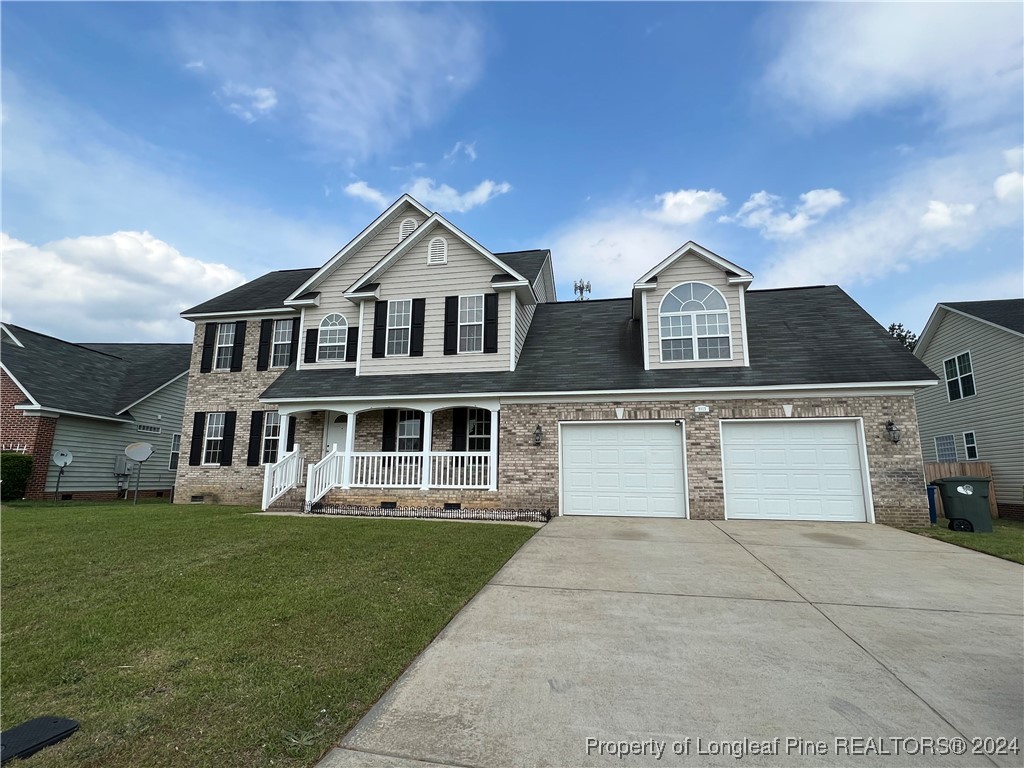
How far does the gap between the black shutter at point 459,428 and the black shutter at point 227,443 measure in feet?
26.3

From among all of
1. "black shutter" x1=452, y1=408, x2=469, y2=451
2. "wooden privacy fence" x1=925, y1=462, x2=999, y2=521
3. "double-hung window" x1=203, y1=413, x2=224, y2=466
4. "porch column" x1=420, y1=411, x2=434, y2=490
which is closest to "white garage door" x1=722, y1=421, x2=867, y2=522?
"wooden privacy fence" x1=925, y1=462, x2=999, y2=521

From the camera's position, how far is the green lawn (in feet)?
7.90

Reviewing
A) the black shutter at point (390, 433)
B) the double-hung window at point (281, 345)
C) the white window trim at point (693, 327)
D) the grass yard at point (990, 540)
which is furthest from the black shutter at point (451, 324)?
the grass yard at point (990, 540)

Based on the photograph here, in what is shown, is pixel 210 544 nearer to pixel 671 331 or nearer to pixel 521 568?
pixel 521 568

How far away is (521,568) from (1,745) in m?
4.65

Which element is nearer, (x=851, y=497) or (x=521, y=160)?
(x=851, y=497)

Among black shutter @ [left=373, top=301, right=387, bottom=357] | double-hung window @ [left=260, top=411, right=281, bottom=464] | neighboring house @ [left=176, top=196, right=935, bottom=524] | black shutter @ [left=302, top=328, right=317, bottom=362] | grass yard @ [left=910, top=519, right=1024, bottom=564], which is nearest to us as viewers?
grass yard @ [left=910, top=519, right=1024, bottom=564]

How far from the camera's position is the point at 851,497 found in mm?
10328

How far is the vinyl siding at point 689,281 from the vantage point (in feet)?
38.9

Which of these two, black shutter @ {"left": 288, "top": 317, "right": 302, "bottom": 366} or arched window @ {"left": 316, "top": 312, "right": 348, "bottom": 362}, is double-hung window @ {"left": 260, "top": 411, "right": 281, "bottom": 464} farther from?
arched window @ {"left": 316, "top": 312, "right": 348, "bottom": 362}

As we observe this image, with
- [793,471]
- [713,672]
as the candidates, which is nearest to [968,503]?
[793,471]

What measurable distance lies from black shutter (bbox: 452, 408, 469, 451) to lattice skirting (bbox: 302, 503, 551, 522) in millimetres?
1873

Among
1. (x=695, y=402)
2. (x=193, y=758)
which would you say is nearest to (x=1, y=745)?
(x=193, y=758)

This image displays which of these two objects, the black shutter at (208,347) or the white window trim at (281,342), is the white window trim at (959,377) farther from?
the black shutter at (208,347)
